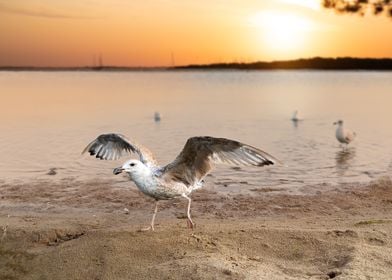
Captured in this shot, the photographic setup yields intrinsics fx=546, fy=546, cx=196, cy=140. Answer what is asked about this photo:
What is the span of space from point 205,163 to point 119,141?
1863 mm

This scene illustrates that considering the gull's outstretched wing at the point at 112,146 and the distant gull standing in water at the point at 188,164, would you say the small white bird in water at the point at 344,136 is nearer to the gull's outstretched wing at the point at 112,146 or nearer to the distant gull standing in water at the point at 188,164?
the gull's outstretched wing at the point at 112,146

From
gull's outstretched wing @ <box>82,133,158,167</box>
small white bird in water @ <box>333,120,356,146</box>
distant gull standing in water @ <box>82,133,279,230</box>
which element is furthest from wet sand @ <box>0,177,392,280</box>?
small white bird in water @ <box>333,120,356,146</box>

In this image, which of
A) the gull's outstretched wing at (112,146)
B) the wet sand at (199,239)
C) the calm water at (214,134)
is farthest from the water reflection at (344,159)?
the gull's outstretched wing at (112,146)

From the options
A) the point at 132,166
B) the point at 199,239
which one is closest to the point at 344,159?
the point at 199,239

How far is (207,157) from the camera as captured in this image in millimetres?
7480

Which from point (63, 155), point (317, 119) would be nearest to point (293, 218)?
point (63, 155)

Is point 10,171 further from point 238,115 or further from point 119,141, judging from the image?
point 238,115

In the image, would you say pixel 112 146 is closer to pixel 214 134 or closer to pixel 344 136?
pixel 344 136

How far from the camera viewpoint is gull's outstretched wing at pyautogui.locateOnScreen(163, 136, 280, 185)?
712 cm

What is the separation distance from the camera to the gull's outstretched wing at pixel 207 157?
712 cm

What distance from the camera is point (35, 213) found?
10.1 metres

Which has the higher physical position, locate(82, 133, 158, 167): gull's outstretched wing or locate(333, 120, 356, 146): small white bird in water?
locate(82, 133, 158, 167): gull's outstretched wing

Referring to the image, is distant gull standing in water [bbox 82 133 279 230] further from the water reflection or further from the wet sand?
the water reflection

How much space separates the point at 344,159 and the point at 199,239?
10.7 metres
